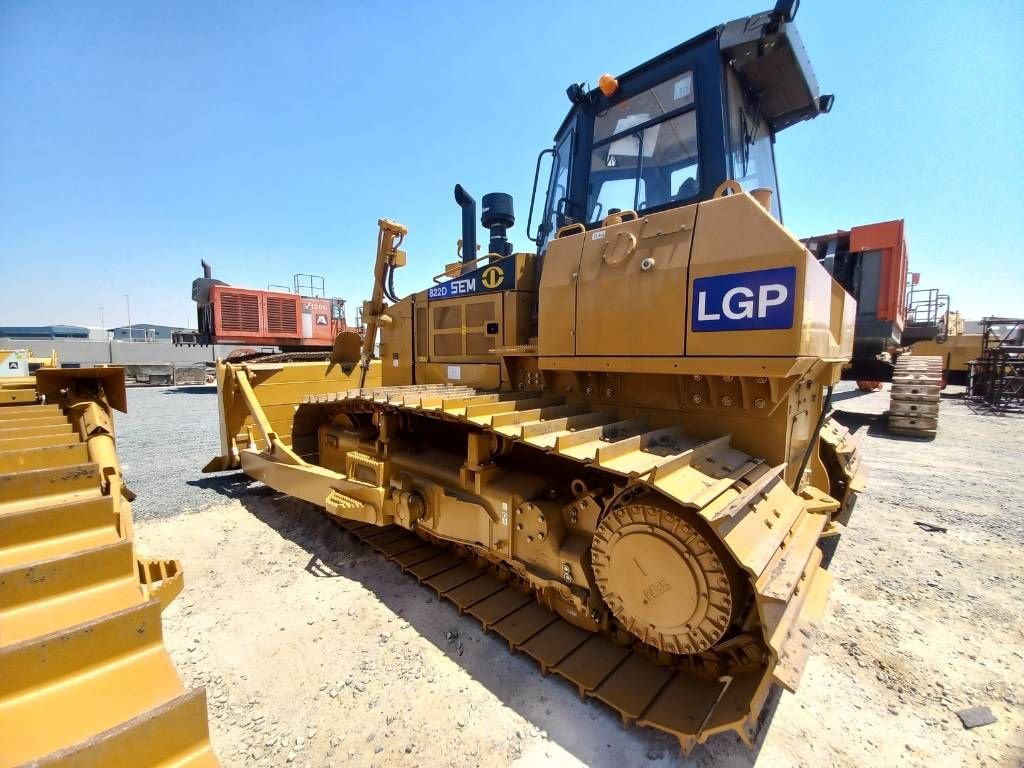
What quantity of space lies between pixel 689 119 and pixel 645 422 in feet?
7.19

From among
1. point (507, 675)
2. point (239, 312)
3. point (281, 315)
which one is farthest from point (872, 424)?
point (239, 312)

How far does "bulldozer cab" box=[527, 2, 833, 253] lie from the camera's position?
304cm

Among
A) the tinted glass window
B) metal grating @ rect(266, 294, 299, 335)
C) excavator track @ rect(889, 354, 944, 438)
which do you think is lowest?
excavator track @ rect(889, 354, 944, 438)

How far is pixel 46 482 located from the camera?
5.76 feet

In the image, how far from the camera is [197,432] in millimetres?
9328

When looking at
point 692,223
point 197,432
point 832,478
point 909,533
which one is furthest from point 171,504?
point 909,533

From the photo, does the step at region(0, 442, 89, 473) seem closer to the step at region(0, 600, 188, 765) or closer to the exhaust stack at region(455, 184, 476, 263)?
the step at region(0, 600, 188, 765)

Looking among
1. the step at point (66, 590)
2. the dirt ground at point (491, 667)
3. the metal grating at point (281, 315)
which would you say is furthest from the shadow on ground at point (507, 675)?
the metal grating at point (281, 315)

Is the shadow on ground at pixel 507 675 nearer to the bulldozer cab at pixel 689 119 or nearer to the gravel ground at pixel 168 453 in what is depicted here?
the gravel ground at pixel 168 453

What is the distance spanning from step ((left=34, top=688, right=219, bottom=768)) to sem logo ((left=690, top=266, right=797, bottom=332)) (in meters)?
2.46

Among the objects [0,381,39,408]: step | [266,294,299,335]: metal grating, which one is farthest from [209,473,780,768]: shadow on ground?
[266,294,299,335]: metal grating

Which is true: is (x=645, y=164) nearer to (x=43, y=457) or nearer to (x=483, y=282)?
(x=483, y=282)

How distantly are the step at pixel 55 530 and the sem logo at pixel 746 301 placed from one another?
2729 mm

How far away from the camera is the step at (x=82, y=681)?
3.84 feet
